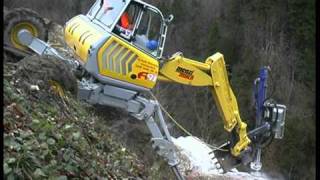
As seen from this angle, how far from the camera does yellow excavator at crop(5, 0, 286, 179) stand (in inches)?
358

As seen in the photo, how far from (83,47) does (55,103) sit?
11.6 feet

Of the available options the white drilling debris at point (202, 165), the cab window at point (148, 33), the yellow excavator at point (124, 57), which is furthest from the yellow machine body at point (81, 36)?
the white drilling debris at point (202, 165)

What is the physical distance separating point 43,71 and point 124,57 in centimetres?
299

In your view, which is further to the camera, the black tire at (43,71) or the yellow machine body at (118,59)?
the yellow machine body at (118,59)

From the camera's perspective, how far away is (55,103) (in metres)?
5.83

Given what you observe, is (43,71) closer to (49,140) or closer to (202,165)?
(49,140)

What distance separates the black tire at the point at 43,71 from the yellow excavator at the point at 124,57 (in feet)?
5.88

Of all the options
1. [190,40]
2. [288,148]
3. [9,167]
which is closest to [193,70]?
[9,167]

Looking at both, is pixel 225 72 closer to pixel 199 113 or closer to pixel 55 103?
pixel 55 103

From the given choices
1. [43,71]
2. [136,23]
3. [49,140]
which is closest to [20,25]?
[136,23]

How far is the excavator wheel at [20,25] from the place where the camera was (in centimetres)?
927

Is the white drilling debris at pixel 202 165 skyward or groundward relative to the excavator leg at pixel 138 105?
groundward

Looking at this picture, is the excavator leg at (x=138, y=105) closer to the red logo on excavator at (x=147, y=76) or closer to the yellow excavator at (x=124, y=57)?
the yellow excavator at (x=124, y=57)

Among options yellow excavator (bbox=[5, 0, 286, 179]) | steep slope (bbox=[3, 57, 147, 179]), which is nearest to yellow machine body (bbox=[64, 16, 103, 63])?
yellow excavator (bbox=[5, 0, 286, 179])
